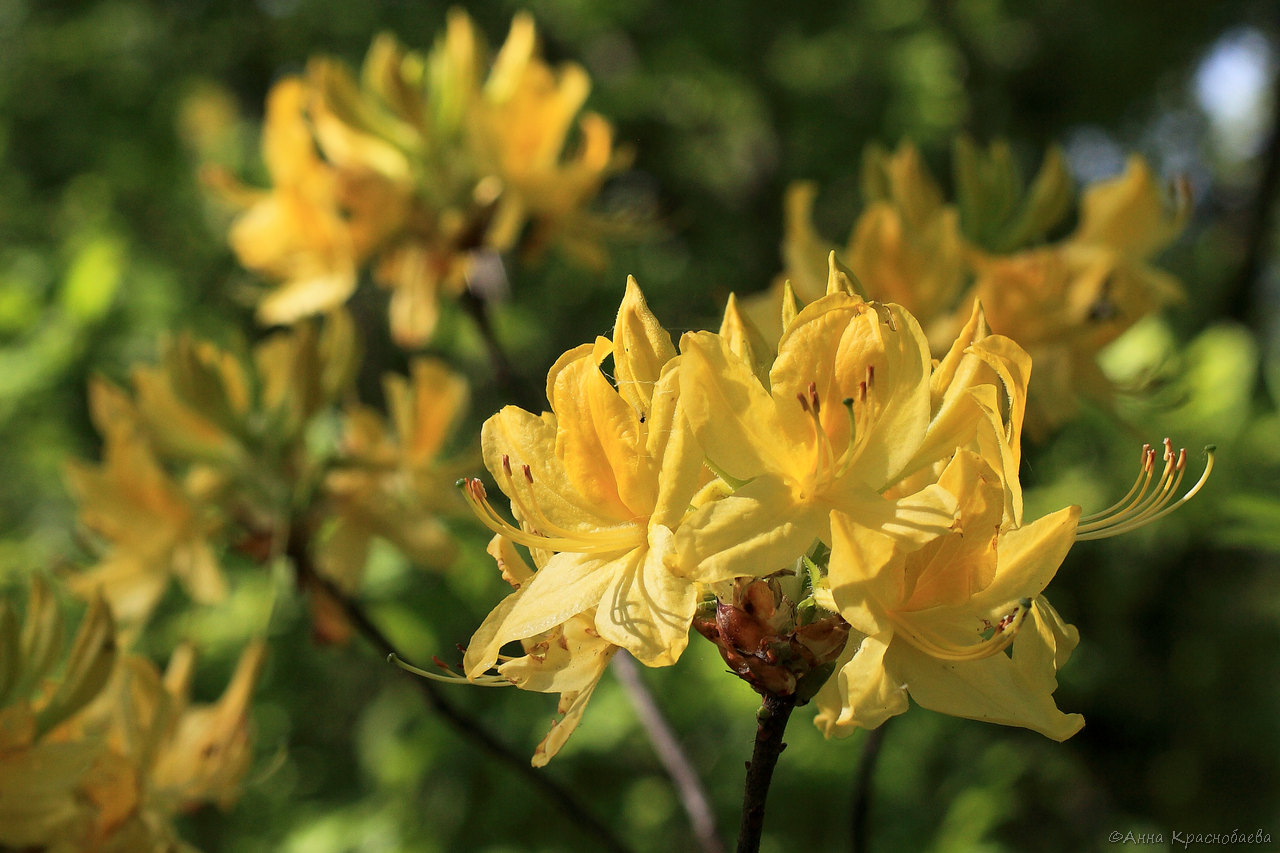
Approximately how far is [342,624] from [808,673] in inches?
66.7

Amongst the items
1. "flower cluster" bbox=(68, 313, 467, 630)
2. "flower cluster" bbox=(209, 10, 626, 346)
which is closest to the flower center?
"flower cluster" bbox=(68, 313, 467, 630)

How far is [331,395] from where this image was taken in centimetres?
249

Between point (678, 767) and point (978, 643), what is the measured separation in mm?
1274

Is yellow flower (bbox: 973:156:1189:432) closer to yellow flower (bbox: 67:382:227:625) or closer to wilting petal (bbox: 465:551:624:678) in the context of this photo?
wilting petal (bbox: 465:551:624:678)

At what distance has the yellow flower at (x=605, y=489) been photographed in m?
1.06

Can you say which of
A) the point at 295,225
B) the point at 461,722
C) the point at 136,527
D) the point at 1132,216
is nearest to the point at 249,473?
the point at 136,527

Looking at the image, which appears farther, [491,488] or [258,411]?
[491,488]

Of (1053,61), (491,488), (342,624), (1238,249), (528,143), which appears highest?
(528,143)

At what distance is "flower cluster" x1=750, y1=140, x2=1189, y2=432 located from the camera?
2.18 metres

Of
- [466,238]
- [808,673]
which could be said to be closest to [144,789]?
[808,673]

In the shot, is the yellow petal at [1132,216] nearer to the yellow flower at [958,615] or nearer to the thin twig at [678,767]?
the thin twig at [678,767]

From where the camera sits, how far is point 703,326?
234 centimetres

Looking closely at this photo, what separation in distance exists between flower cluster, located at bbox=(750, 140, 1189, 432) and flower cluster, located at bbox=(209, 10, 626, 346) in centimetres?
79

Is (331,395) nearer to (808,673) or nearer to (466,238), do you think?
(466,238)
